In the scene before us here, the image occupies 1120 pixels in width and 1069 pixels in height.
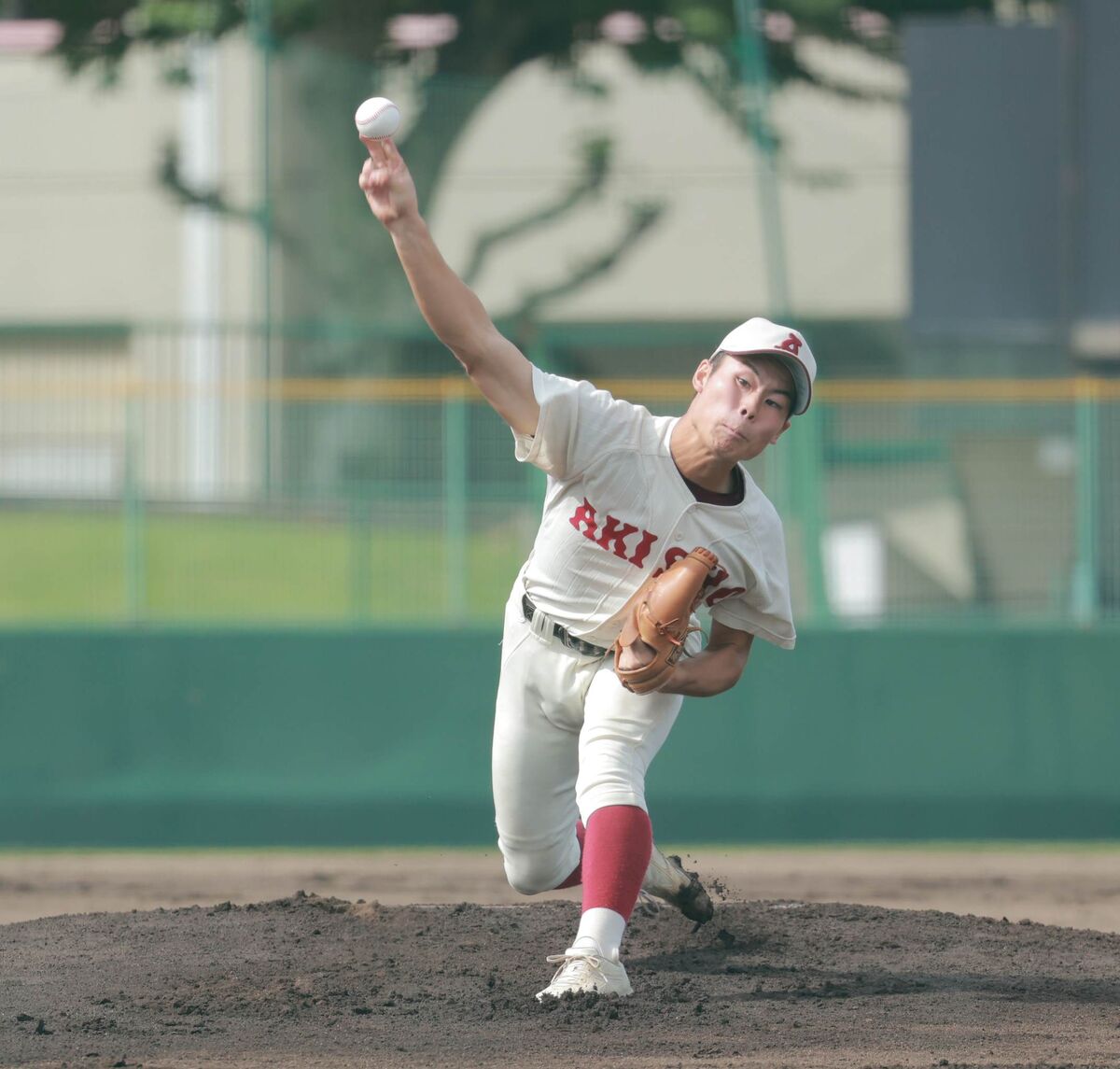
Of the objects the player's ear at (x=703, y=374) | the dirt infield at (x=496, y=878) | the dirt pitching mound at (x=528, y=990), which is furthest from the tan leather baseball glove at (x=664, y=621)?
the dirt infield at (x=496, y=878)

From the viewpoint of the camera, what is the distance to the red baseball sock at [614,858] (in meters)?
4.69

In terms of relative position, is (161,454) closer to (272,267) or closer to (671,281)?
(272,267)

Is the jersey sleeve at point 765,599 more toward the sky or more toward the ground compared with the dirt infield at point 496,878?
more toward the sky

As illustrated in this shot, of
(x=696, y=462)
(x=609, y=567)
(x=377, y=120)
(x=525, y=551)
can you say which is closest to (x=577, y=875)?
(x=609, y=567)

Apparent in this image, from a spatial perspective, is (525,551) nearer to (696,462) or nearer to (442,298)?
(696,462)

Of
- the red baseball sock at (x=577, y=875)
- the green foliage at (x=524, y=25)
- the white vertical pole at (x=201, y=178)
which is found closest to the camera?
the red baseball sock at (x=577, y=875)

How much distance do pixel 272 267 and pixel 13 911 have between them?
10247mm

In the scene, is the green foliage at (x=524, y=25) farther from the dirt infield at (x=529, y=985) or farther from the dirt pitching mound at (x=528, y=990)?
the dirt pitching mound at (x=528, y=990)

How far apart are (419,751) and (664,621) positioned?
200 inches

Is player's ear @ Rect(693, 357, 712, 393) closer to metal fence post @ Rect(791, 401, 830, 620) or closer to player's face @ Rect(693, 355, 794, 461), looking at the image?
player's face @ Rect(693, 355, 794, 461)

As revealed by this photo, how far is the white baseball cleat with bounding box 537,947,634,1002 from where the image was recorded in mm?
4652

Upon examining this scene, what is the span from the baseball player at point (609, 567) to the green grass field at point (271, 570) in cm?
466

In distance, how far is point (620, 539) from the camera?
15.9 ft

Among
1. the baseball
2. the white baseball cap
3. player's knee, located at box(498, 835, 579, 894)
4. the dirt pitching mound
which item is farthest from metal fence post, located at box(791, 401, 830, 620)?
the baseball
